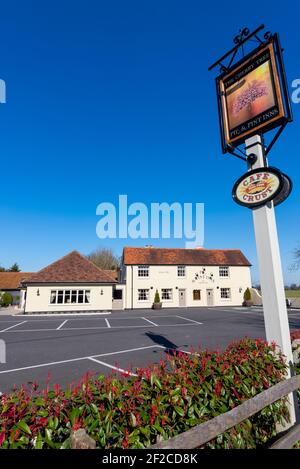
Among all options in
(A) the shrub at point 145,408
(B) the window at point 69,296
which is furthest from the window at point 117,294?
(A) the shrub at point 145,408

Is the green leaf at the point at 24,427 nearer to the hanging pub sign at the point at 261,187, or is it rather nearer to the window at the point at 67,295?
the hanging pub sign at the point at 261,187

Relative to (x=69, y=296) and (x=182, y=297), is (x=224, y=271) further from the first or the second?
(x=69, y=296)

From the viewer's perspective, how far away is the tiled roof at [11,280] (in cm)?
3853

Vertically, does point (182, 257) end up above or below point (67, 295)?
above

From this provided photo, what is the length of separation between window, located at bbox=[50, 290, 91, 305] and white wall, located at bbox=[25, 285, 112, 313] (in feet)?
1.06

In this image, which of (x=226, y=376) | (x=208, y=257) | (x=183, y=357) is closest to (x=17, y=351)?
(x=183, y=357)

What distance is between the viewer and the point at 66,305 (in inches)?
1059

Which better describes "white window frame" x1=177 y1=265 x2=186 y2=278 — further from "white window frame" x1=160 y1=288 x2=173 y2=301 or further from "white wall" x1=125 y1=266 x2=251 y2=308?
"white window frame" x1=160 y1=288 x2=173 y2=301

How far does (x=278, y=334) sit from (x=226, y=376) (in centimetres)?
202

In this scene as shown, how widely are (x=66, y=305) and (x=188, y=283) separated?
16.0 meters

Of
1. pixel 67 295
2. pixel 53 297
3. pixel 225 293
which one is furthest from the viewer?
pixel 225 293

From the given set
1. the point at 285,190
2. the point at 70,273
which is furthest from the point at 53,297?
the point at 285,190

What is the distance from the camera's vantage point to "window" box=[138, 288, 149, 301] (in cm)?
3259

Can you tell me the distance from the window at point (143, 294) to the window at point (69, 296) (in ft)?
24.1
